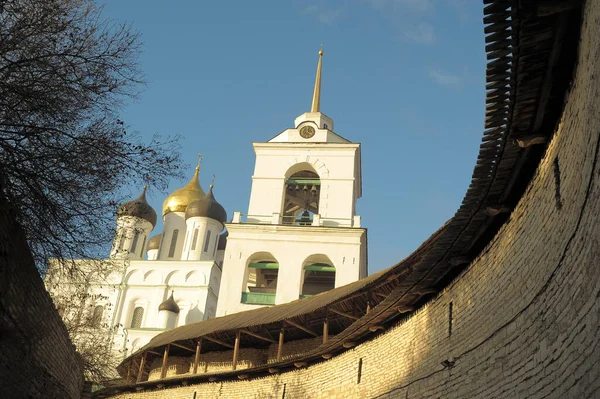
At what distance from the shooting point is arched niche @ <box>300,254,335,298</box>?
28.6 m

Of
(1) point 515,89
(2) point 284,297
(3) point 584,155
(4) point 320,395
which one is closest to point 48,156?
(1) point 515,89

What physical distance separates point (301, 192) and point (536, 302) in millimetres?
24671

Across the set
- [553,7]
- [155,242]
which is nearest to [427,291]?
[553,7]

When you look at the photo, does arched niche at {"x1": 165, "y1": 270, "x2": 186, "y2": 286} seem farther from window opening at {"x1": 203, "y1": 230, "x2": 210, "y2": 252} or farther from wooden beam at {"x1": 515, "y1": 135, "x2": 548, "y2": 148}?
wooden beam at {"x1": 515, "y1": 135, "x2": 548, "y2": 148}

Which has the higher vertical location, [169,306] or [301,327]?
[169,306]

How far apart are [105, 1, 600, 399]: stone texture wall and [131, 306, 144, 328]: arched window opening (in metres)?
31.6

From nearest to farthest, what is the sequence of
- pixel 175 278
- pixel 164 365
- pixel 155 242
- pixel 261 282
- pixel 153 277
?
1. pixel 164 365
2. pixel 261 282
3. pixel 175 278
4. pixel 153 277
5. pixel 155 242

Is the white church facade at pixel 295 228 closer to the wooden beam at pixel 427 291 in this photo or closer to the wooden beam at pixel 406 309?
the wooden beam at pixel 406 309

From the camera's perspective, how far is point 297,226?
28812 millimetres

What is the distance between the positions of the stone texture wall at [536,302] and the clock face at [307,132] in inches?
840

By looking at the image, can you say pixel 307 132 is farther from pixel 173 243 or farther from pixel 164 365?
pixel 173 243

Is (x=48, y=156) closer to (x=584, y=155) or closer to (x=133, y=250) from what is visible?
(x=584, y=155)

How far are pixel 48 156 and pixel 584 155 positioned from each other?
6.18m

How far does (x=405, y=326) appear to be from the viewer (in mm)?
11320
